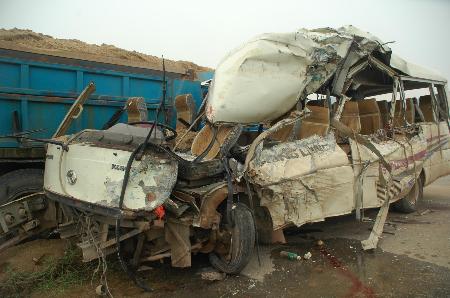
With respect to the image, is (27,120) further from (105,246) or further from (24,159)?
(105,246)

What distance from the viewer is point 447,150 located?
24.3 ft

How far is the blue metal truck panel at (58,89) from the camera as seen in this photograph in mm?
5078

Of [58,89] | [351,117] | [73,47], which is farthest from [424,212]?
[73,47]

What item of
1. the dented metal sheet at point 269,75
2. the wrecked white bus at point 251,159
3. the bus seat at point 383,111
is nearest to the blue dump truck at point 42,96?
the wrecked white bus at point 251,159

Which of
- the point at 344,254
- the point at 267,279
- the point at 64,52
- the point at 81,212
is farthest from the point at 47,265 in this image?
the point at 344,254

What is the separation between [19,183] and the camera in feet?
16.5

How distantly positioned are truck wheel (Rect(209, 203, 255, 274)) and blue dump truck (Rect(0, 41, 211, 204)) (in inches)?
109

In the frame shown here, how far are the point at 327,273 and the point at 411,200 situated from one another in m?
3.75

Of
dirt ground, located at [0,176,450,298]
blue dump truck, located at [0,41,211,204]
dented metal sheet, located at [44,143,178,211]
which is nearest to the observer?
dented metal sheet, located at [44,143,178,211]

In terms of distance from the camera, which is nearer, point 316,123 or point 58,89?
point 316,123

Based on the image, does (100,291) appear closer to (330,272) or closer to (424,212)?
(330,272)

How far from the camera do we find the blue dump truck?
5.04 metres

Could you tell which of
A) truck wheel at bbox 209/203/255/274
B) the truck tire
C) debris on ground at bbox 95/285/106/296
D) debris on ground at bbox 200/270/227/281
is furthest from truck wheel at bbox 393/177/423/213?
the truck tire

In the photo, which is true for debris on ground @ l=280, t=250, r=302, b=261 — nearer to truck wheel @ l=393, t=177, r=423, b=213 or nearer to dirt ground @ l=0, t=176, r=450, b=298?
dirt ground @ l=0, t=176, r=450, b=298
